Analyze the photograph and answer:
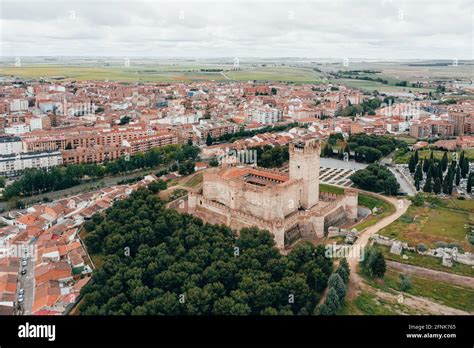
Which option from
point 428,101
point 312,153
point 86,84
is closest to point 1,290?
point 312,153

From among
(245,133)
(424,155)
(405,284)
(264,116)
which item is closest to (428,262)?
(405,284)

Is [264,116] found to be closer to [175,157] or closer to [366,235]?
[175,157]

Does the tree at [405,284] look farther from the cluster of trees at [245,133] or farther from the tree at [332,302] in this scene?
the cluster of trees at [245,133]

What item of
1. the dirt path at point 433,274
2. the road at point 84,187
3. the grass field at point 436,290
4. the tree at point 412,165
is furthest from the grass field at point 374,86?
the grass field at point 436,290

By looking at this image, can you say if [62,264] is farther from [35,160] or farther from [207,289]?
[35,160]

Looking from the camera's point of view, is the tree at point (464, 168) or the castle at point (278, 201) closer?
the castle at point (278, 201)

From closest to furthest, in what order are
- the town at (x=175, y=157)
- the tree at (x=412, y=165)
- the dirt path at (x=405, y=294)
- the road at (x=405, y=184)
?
the dirt path at (x=405, y=294) → the town at (x=175, y=157) → the road at (x=405, y=184) → the tree at (x=412, y=165)
